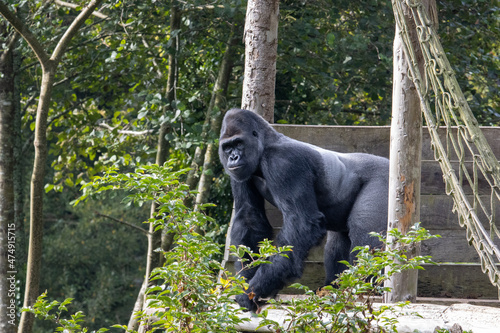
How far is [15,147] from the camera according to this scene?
5383 mm

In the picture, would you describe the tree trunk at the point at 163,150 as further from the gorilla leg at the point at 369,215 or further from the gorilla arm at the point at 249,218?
the gorilla leg at the point at 369,215

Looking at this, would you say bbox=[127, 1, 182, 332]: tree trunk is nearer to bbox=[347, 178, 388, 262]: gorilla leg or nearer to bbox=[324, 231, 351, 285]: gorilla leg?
bbox=[324, 231, 351, 285]: gorilla leg

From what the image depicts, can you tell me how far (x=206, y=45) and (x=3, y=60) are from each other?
186 cm

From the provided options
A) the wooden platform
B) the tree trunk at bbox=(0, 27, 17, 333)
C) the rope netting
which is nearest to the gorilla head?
the wooden platform

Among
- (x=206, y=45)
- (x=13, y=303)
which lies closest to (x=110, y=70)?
(x=206, y=45)

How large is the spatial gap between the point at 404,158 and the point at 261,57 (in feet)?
4.92

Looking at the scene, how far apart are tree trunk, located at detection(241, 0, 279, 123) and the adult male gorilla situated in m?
0.54

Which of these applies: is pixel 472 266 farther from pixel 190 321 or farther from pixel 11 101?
pixel 11 101

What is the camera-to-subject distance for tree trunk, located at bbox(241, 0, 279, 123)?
3.84 metres

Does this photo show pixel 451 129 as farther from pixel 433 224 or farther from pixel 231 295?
pixel 433 224

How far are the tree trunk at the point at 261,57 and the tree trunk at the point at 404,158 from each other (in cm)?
126

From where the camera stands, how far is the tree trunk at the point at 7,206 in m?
5.01

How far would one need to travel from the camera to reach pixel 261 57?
3.87m

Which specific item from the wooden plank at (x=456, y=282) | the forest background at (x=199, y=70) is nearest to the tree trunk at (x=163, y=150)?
the forest background at (x=199, y=70)
